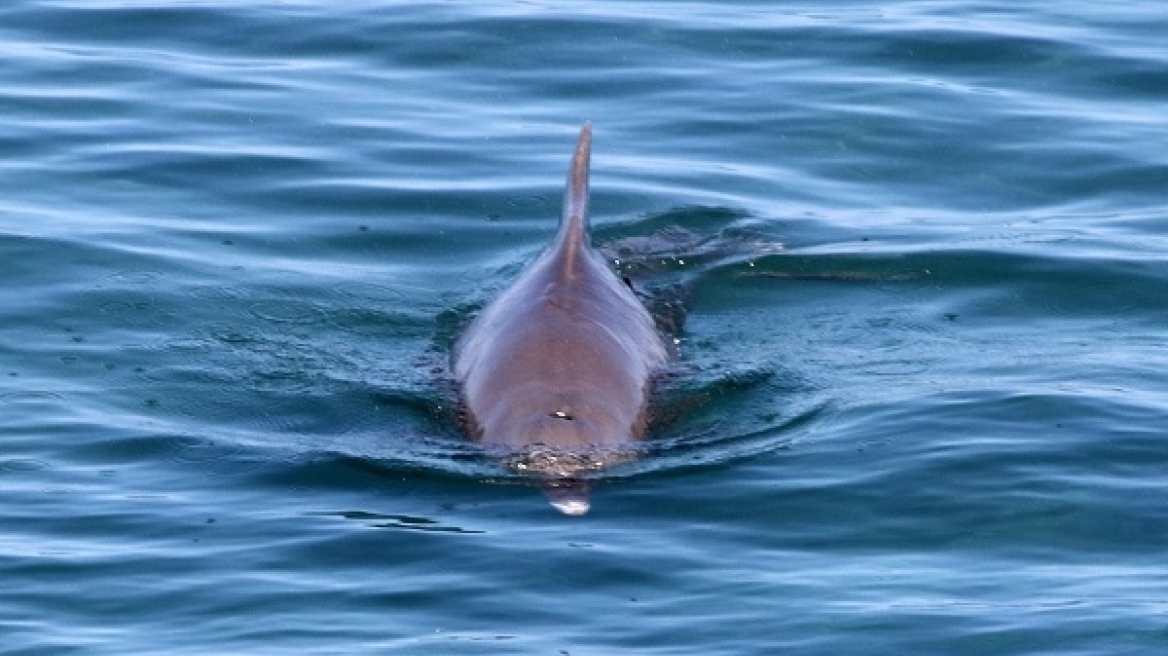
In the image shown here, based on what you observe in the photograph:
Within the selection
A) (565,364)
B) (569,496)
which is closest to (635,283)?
(565,364)

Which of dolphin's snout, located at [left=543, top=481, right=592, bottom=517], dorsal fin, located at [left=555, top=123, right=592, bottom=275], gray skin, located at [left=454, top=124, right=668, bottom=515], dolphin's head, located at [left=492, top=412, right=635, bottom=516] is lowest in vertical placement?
dolphin's snout, located at [left=543, top=481, right=592, bottom=517]

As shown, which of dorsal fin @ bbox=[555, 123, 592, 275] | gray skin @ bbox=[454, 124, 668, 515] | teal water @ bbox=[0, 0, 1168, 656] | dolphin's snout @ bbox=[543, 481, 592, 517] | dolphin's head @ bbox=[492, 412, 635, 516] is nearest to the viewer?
teal water @ bbox=[0, 0, 1168, 656]

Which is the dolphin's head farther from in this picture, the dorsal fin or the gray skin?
the dorsal fin

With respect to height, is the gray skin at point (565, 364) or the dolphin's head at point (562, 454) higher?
the gray skin at point (565, 364)

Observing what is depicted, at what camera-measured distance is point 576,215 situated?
11906 mm

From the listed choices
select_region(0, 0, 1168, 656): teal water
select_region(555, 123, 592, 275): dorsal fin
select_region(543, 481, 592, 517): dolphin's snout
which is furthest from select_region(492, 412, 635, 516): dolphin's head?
select_region(555, 123, 592, 275): dorsal fin

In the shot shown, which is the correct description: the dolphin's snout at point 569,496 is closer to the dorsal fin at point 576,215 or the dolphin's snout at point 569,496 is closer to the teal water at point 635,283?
the teal water at point 635,283

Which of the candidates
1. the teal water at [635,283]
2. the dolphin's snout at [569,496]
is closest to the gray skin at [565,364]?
the dolphin's snout at [569,496]

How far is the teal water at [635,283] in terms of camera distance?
30.2ft

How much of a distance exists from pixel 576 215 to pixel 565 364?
4.11ft

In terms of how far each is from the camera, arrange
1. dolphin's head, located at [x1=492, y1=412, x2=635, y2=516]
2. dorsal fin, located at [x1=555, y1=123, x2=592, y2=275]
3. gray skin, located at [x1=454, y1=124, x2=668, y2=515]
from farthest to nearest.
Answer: dorsal fin, located at [x1=555, y1=123, x2=592, y2=275]
gray skin, located at [x1=454, y1=124, x2=668, y2=515]
dolphin's head, located at [x1=492, y1=412, x2=635, y2=516]

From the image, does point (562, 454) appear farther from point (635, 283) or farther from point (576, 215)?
point (635, 283)

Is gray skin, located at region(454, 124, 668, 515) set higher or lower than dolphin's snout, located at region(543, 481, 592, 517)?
higher

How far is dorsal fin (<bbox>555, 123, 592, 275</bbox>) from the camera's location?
11664 mm
